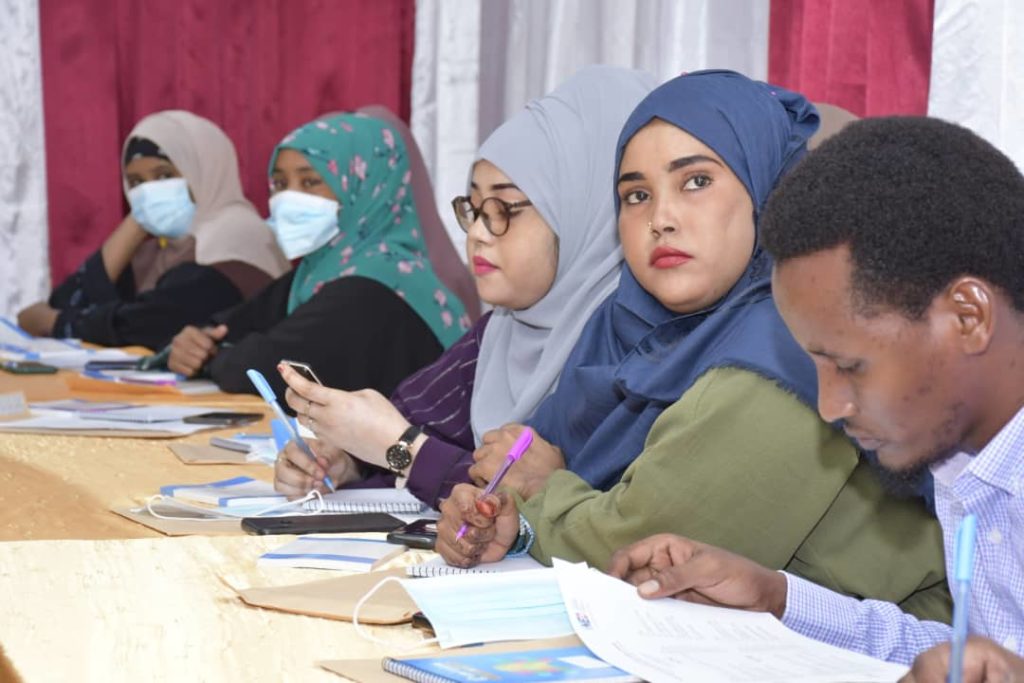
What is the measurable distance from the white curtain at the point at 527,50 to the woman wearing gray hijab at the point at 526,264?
730 millimetres

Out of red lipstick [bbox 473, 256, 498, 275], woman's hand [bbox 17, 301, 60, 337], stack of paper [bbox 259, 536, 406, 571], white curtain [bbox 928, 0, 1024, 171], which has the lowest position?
woman's hand [bbox 17, 301, 60, 337]

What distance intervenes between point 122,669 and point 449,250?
93.4 inches

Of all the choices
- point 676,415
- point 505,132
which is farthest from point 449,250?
point 676,415

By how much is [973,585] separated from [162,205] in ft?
11.5

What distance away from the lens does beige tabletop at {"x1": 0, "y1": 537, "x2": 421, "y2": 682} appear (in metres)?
Answer: 1.05

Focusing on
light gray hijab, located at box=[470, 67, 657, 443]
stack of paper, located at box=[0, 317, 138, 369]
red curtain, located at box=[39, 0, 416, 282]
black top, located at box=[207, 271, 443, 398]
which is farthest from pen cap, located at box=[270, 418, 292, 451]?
red curtain, located at box=[39, 0, 416, 282]

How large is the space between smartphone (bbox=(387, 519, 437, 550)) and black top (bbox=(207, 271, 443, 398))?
Answer: 1.32 m

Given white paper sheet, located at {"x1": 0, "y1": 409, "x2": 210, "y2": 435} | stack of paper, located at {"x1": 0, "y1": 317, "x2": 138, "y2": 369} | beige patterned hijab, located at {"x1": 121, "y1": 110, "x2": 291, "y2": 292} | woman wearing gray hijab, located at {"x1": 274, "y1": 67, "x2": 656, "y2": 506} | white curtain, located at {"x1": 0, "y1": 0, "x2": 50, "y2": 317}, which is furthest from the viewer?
white curtain, located at {"x1": 0, "y1": 0, "x2": 50, "y2": 317}

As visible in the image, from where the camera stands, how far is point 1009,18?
1910 mm

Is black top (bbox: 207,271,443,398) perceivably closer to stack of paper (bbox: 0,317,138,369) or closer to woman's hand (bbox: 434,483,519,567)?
stack of paper (bbox: 0,317,138,369)

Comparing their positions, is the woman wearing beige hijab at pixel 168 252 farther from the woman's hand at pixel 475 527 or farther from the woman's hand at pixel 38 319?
the woman's hand at pixel 475 527

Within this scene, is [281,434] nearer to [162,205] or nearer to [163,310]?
[163,310]

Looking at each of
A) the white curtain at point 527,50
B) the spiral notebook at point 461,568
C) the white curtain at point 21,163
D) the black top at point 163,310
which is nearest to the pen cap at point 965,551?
the spiral notebook at point 461,568

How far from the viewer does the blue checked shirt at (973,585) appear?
1062 millimetres
